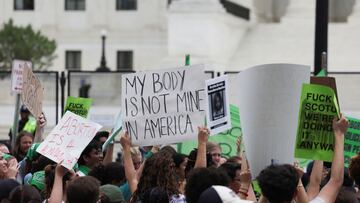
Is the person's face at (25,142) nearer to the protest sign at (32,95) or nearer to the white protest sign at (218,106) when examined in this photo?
the protest sign at (32,95)

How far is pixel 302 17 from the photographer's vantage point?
40469 mm

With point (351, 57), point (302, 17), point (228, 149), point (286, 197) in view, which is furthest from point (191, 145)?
point (302, 17)

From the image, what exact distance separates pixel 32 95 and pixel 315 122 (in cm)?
487

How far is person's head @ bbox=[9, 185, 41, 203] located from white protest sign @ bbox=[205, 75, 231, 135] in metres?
1.90

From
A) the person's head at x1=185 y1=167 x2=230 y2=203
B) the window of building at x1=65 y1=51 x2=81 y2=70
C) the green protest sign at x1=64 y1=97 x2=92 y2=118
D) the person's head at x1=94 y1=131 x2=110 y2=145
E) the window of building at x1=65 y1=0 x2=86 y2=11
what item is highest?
the window of building at x1=65 y1=0 x2=86 y2=11

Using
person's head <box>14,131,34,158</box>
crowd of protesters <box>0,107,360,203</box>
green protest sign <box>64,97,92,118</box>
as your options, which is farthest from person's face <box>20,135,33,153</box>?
crowd of protesters <box>0,107,360,203</box>

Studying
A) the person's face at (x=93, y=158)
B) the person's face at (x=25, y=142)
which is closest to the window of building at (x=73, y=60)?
the person's face at (x=25, y=142)

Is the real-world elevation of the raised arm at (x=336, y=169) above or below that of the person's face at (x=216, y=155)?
above

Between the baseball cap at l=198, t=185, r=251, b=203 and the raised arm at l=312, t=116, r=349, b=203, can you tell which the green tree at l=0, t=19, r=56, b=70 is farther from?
the baseball cap at l=198, t=185, r=251, b=203

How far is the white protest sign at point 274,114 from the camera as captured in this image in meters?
7.98

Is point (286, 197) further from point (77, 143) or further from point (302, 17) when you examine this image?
point (302, 17)

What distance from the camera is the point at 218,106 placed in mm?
9539

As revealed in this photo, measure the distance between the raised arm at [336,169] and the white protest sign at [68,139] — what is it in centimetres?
201

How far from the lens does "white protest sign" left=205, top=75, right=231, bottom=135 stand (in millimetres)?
9430
